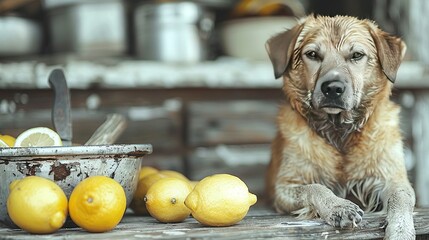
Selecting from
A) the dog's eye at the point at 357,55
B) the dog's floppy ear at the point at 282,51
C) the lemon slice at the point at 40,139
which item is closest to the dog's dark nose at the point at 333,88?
the dog's eye at the point at 357,55

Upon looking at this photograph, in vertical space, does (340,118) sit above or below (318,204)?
above

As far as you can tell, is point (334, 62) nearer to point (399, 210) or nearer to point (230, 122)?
point (399, 210)

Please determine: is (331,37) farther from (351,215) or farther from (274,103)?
(274,103)

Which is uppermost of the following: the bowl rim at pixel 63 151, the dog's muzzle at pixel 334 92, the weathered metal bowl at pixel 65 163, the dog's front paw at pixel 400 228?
the dog's muzzle at pixel 334 92

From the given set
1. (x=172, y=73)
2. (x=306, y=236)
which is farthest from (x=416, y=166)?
(x=306, y=236)

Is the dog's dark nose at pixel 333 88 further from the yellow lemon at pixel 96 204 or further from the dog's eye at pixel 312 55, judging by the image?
the yellow lemon at pixel 96 204

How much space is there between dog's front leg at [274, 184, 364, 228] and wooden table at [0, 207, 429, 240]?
3cm

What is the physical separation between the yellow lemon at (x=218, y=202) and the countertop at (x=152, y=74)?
1.91 metres

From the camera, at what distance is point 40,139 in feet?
7.30

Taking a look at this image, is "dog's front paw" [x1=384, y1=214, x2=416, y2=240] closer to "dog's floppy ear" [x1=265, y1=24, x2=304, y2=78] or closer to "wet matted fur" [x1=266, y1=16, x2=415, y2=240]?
"wet matted fur" [x1=266, y1=16, x2=415, y2=240]

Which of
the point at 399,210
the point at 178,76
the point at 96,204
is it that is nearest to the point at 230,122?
the point at 178,76

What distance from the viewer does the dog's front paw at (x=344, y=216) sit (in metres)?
2.06

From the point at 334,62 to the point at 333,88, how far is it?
0.42 feet

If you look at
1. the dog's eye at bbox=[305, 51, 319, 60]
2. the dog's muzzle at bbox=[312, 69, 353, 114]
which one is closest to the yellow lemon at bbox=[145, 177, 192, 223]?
the dog's muzzle at bbox=[312, 69, 353, 114]
